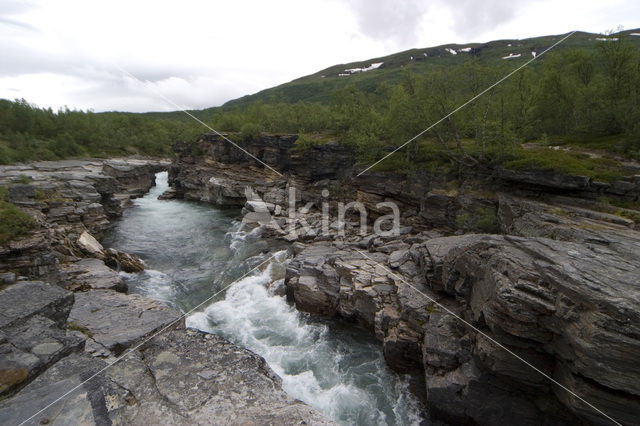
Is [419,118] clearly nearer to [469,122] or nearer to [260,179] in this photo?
[469,122]

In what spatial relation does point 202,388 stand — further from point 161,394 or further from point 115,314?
point 115,314

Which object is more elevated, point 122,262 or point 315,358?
point 122,262

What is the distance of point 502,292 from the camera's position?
802 cm

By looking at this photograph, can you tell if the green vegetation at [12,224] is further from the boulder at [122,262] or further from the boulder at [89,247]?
the boulder at [122,262]

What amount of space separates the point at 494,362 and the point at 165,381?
848 cm

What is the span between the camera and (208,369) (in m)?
4.73

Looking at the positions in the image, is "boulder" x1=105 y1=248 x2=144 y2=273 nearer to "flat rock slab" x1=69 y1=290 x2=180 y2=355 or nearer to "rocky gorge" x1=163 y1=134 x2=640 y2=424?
"flat rock slab" x1=69 y1=290 x2=180 y2=355

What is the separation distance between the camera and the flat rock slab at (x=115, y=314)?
8.98 meters

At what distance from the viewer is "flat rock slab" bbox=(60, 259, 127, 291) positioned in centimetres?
1416

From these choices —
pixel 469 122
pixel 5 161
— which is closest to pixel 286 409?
pixel 469 122

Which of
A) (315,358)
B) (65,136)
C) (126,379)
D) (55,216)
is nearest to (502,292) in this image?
(315,358)

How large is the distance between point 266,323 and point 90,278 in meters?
8.90

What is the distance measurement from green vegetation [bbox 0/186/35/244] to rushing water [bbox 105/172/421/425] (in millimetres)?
5904

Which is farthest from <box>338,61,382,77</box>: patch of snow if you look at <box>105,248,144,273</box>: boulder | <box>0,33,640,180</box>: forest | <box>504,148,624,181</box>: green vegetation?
<box>105,248,144,273</box>: boulder
